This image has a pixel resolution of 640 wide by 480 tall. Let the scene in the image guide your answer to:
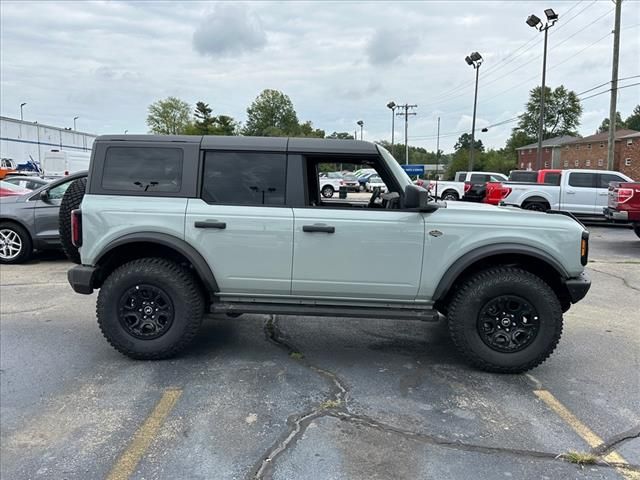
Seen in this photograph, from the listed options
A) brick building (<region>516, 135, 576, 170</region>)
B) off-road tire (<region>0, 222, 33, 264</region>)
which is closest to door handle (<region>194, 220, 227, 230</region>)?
off-road tire (<region>0, 222, 33, 264</region>)

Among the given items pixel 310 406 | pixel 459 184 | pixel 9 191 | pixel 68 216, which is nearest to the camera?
pixel 310 406

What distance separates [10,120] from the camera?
3622 centimetres

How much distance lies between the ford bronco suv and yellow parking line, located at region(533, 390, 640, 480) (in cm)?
38

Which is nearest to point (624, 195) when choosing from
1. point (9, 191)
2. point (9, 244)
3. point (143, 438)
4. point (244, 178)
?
point (244, 178)

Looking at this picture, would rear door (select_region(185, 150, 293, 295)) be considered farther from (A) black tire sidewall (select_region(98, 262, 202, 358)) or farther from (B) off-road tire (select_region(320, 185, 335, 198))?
(B) off-road tire (select_region(320, 185, 335, 198))

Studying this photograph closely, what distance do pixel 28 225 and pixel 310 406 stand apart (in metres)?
7.31

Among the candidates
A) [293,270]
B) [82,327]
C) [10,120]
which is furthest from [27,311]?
[10,120]

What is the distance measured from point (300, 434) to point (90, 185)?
2.74 metres

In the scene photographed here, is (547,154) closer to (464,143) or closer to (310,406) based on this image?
(464,143)

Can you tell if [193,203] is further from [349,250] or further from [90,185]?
[349,250]

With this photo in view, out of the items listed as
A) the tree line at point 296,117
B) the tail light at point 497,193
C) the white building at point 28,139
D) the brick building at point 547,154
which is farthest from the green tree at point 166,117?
the tail light at point 497,193

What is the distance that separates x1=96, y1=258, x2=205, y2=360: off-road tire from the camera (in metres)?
4.17

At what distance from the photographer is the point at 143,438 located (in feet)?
10.2

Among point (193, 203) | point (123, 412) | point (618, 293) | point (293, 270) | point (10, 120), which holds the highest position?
point (10, 120)
